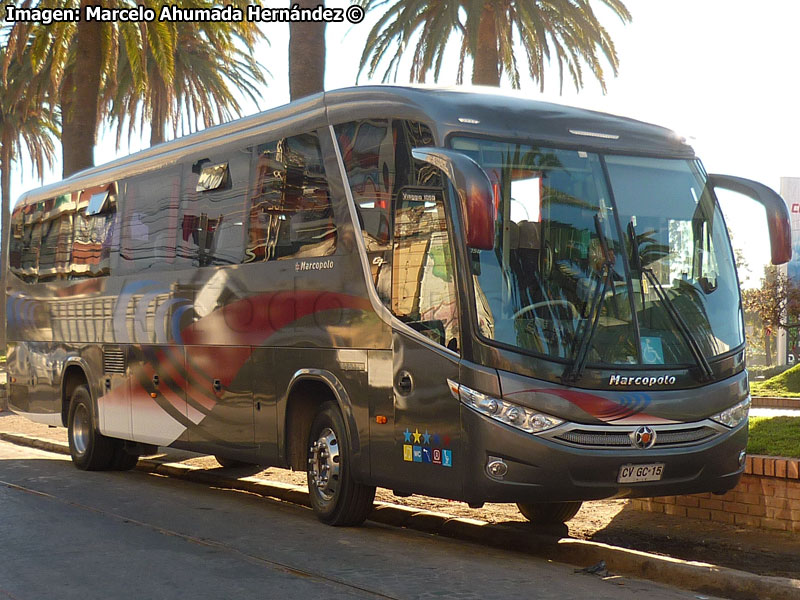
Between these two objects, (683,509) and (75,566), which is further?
(683,509)

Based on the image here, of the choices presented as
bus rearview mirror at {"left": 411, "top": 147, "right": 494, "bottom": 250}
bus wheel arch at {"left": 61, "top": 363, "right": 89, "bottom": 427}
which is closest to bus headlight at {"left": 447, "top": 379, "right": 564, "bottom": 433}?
bus rearview mirror at {"left": 411, "top": 147, "right": 494, "bottom": 250}

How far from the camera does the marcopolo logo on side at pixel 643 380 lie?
820 centimetres

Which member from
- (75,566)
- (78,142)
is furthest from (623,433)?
(78,142)

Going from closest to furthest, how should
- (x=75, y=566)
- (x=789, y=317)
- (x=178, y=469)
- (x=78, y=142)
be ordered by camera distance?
(x=75, y=566), (x=178, y=469), (x=78, y=142), (x=789, y=317)

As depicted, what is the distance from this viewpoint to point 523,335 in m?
8.16

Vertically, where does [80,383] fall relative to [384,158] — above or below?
below

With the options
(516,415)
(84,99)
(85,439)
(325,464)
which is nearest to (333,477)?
(325,464)

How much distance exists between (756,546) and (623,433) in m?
1.38

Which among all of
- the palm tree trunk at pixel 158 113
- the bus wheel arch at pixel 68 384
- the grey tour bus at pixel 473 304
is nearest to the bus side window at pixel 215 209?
the grey tour bus at pixel 473 304

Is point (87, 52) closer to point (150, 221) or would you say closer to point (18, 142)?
point (150, 221)

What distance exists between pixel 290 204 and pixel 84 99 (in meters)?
13.7

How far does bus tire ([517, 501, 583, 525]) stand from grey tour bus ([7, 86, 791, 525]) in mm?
26

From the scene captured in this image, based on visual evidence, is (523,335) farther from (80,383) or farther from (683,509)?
(80,383)

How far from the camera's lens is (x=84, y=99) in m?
22.7
